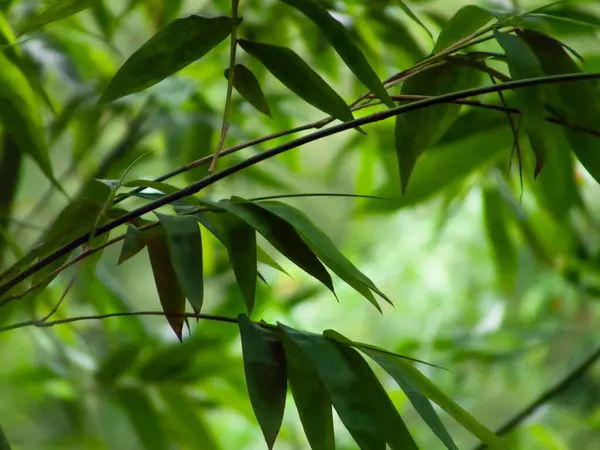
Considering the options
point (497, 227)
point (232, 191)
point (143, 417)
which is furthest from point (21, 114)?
point (232, 191)

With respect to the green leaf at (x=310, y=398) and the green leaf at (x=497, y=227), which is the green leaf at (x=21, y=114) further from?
the green leaf at (x=497, y=227)

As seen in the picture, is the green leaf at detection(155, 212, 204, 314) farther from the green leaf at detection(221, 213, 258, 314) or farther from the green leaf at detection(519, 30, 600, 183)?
the green leaf at detection(519, 30, 600, 183)

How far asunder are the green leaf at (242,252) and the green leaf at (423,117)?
3.2 inches

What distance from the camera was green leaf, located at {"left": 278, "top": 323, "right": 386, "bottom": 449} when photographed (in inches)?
10.6

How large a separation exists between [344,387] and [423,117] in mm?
130

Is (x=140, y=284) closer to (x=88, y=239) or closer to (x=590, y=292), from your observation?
(x=590, y=292)

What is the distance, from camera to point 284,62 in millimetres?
305

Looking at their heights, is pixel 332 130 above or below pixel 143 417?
above

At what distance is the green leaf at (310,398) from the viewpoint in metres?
0.28

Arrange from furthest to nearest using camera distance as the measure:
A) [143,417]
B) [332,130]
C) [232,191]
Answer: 1. [232,191]
2. [143,417]
3. [332,130]

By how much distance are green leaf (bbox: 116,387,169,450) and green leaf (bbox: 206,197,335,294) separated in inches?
16.5

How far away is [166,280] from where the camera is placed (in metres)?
0.29

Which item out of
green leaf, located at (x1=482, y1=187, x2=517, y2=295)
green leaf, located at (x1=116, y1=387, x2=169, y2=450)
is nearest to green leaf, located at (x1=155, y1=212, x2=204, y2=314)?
green leaf, located at (x1=116, y1=387, x2=169, y2=450)

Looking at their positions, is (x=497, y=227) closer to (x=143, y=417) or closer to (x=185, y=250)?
(x=143, y=417)
